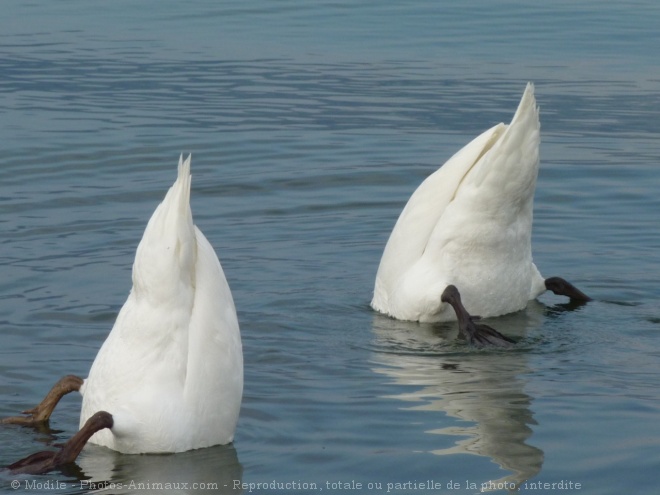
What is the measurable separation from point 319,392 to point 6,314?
2.51 m

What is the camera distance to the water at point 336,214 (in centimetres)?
696

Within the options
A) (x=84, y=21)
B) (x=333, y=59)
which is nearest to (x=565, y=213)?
(x=333, y=59)

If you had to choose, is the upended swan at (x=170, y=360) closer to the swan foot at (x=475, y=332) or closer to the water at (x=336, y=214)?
the water at (x=336, y=214)

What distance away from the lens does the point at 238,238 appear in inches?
442

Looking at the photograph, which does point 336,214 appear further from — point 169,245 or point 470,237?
point 169,245

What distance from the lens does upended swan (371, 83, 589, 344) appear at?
9.00m

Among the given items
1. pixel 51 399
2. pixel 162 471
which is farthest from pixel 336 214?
pixel 162 471

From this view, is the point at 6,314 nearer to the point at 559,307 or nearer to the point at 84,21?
the point at 559,307

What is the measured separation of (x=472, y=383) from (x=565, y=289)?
1931mm

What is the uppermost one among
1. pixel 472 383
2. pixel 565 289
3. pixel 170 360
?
pixel 565 289

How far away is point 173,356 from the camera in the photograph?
6.66 m

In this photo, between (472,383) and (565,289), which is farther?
(565,289)

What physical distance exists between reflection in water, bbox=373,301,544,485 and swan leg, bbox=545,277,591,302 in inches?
7.7

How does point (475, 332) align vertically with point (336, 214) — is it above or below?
Result: below
